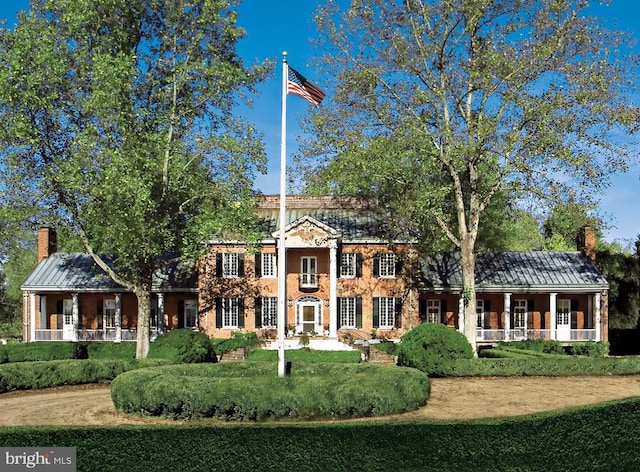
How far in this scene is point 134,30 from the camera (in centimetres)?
2914

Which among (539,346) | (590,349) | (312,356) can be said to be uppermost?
(312,356)

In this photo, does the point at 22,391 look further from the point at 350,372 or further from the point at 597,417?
the point at 597,417

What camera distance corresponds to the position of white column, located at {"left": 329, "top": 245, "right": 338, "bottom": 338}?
128 feet

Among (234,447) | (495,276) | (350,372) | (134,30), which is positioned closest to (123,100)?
(134,30)

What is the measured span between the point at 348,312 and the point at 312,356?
10935 millimetres

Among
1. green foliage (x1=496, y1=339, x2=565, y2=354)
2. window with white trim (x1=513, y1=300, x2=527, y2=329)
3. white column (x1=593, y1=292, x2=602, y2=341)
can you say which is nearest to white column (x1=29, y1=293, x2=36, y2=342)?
green foliage (x1=496, y1=339, x2=565, y2=354)

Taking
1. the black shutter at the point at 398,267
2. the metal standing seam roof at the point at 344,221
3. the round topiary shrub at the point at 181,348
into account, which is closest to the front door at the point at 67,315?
the metal standing seam roof at the point at 344,221

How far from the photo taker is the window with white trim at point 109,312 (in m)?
41.4

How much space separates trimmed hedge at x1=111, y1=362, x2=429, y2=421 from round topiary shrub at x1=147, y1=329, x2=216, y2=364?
7.60 meters

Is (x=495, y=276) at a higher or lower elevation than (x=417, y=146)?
lower

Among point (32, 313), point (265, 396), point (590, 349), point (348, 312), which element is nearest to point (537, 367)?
point (590, 349)

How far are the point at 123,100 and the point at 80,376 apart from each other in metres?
11.2

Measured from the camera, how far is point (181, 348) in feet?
83.0

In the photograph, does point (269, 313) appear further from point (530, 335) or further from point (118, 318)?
point (530, 335)
